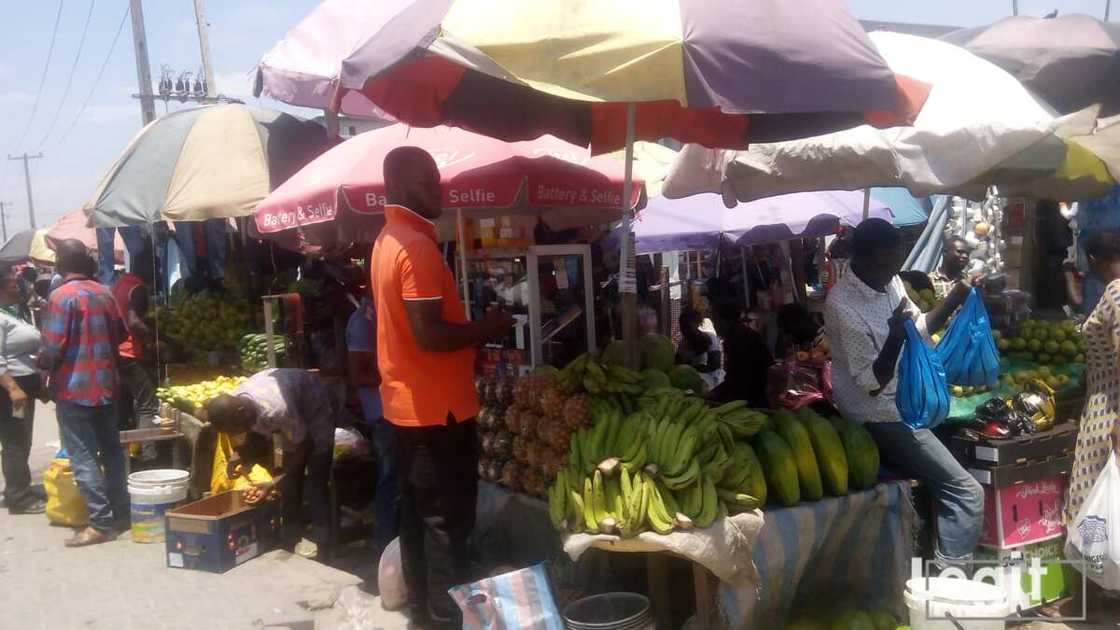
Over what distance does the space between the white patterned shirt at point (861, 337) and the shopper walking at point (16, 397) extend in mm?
6412

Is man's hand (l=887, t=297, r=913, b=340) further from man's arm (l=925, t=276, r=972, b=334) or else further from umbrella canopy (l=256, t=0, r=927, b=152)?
umbrella canopy (l=256, t=0, r=927, b=152)

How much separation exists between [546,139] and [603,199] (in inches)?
26.1

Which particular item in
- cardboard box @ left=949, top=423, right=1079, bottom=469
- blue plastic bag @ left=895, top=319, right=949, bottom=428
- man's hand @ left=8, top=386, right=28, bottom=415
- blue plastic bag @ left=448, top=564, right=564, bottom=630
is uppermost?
blue plastic bag @ left=895, top=319, right=949, bottom=428

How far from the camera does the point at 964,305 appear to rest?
4.19 meters

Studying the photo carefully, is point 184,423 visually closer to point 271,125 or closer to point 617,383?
point 271,125

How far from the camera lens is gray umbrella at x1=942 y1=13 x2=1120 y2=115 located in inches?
240

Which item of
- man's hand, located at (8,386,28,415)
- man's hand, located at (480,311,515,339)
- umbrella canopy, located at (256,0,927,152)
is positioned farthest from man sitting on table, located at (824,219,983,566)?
man's hand, located at (8,386,28,415)

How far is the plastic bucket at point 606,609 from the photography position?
344 centimetres

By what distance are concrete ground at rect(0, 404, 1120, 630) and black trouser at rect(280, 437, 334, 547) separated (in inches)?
8.5

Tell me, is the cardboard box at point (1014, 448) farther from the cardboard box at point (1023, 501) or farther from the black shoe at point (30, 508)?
the black shoe at point (30, 508)

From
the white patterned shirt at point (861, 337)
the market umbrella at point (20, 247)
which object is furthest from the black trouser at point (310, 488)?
the market umbrella at point (20, 247)

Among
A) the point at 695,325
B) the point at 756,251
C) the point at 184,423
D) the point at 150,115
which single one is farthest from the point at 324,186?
the point at 150,115

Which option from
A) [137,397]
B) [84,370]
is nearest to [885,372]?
[84,370]

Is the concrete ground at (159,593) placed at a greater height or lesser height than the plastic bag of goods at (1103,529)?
lesser
